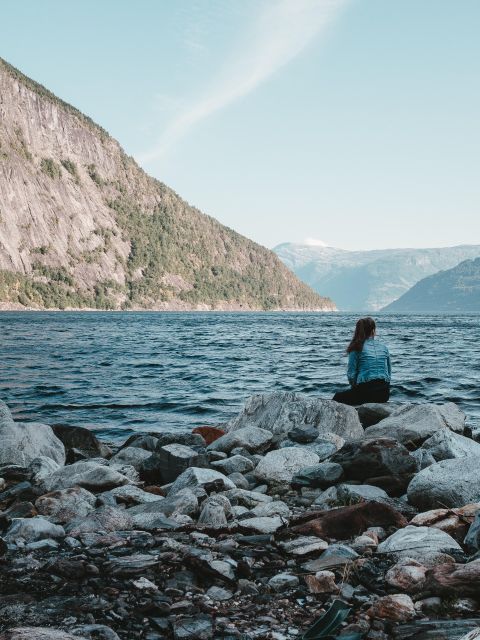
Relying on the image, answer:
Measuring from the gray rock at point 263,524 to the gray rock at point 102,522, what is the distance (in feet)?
3.81

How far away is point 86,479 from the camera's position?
27.5 feet

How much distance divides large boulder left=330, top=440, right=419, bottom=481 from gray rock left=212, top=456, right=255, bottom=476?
5.37 feet

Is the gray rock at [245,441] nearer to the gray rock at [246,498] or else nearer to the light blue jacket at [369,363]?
the light blue jacket at [369,363]

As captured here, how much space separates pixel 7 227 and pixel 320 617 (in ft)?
639

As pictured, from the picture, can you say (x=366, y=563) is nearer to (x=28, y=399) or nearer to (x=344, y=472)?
(x=344, y=472)

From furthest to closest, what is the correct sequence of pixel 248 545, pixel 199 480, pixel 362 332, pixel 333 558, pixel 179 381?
pixel 179 381, pixel 362 332, pixel 199 480, pixel 248 545, pixel 333 558

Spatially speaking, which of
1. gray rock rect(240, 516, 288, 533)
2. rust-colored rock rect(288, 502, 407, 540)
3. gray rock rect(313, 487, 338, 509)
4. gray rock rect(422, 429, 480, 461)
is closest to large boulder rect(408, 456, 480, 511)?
gray rock rect(313, 487, 338, 509)

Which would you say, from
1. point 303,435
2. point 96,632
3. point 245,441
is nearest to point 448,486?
point 303,435

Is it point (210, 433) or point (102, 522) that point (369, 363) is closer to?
point (210, 433)

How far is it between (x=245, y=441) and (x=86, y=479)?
11.3 feet

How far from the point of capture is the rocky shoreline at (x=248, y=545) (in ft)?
12.9

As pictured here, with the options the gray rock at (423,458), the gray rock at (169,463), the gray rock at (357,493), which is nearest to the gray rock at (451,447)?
the gray rock at (423,458)

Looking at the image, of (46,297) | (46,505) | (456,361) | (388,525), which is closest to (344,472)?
(388,525)

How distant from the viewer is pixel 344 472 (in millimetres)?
8383
